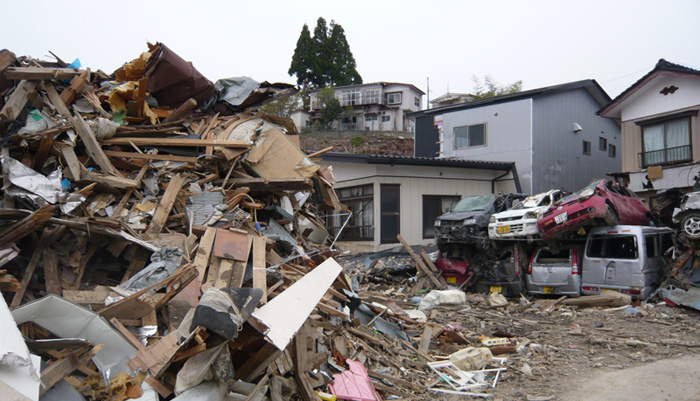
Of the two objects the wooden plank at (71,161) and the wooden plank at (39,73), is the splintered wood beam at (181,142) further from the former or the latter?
the wooden plank at (39,73)

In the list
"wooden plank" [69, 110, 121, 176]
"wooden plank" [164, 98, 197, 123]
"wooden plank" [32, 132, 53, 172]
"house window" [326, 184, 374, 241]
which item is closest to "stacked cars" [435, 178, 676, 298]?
"house window" [326, 184, 374, 241]

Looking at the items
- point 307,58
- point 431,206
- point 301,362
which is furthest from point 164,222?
point 307,58

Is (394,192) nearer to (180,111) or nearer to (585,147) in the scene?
(585,147)

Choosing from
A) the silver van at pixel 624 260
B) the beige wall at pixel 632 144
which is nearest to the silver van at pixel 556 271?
the silver van at pixel 624 260

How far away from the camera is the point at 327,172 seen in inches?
353

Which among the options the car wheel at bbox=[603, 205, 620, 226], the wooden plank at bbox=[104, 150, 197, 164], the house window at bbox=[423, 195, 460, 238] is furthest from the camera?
the house window at bbox=[423, 195, 460, 238]

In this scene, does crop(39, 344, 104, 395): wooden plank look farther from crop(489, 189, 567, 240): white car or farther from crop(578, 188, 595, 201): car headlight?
crop(578, 188, 595, 201): car headlight

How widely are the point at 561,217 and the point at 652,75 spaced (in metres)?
9.02

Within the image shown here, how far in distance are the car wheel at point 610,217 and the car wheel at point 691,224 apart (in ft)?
4.27

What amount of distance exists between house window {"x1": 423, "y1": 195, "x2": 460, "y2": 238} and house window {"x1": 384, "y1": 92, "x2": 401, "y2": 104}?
33.5 meters

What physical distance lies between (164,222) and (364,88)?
47.8 metres

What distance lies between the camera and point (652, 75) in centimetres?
1712

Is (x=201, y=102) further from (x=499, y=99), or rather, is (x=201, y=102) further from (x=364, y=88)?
(x=364, y=88)

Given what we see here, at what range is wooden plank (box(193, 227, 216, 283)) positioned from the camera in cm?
600
